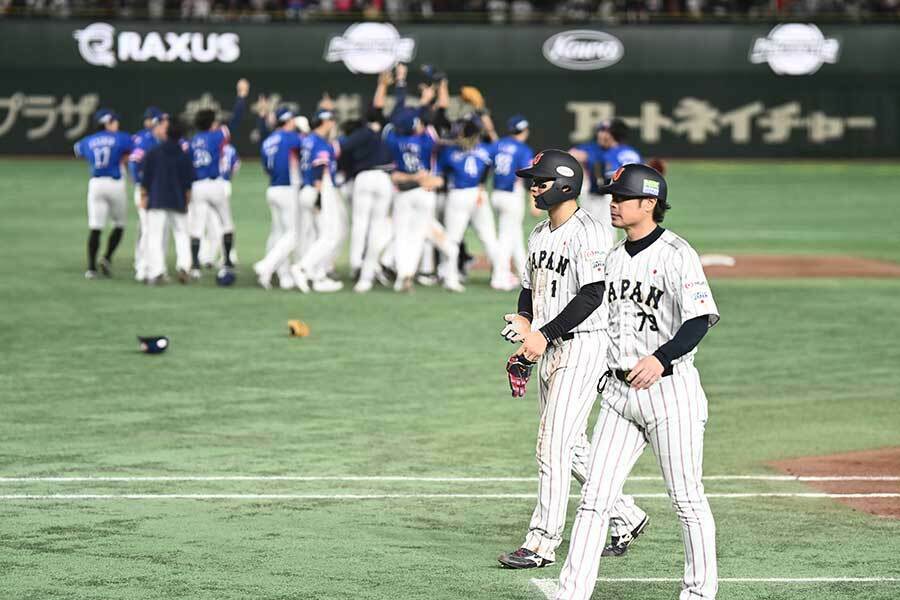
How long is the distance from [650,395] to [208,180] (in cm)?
1438

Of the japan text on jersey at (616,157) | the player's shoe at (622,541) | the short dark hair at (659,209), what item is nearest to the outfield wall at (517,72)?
the japan text on jersey at (616,157)

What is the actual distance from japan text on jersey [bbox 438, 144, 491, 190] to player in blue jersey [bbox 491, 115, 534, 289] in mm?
213

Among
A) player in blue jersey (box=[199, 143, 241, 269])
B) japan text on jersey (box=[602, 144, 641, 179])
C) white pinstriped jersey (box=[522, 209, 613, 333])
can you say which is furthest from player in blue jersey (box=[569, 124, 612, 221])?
white pinstriped jersey (box=[522, 209, 613, 333])

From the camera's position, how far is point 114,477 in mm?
10039

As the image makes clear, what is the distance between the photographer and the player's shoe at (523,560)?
26.1 feet

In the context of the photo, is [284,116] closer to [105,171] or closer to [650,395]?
[105,171]

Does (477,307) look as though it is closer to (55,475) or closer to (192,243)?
(192,243)

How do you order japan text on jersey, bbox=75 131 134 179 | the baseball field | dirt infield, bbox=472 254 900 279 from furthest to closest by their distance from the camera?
dirt infield, bbox=472 254 900 279 → japan text on jersey, bbox=75 131 134 179 → the baseball field

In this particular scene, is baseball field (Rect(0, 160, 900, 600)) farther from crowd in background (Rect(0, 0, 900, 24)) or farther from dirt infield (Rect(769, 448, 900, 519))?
crowd in background (Rect(0, 0, 900, 24))

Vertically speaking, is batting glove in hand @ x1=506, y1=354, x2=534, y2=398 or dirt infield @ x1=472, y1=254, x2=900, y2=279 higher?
batting glove in hand @ x1=506, y1=354, x2=534, y2=398

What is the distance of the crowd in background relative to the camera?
43250 millimetres

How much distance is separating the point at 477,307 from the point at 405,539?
1014 cm

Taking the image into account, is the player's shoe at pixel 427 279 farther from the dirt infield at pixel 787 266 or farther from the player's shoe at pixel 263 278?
the player's shoe at pixel 263 278

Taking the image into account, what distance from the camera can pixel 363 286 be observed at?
1991 cm
